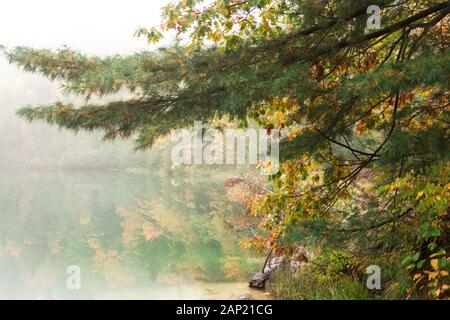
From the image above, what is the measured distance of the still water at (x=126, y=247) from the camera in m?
10.4

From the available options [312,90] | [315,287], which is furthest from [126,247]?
[312,90]

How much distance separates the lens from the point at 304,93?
3.88 metres

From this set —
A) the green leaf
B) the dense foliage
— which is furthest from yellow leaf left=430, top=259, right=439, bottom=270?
the green leaf

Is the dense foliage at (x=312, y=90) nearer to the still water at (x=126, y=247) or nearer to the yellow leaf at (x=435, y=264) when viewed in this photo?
the yellow leaf at (x=435, y=264)

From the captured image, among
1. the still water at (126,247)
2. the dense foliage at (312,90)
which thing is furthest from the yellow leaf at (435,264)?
the still water at (126,247)

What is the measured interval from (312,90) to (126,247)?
42.6ft

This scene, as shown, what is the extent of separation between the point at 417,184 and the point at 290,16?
1954 mm

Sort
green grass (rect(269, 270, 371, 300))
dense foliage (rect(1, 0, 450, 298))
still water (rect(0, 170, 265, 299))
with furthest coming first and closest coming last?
still water (rect(0, 170, 265, 299))
green grass (rect(269, 270, 371, 300))
dense foliage (rect(1, 0, 450, 298))

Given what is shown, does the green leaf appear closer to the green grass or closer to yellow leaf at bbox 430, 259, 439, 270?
yellow leaf at bbox 430, 259, 439, 270

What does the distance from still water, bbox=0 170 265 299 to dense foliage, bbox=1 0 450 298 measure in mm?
4279

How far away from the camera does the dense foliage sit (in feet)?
12.8

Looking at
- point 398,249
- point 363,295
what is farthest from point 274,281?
point 398,249

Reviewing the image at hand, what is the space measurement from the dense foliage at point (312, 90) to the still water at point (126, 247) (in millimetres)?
4279
